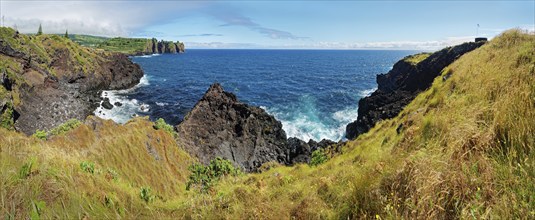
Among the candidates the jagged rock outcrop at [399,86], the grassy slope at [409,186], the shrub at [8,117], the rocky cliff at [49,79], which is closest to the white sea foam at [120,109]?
the rocky cliff at [49,79]

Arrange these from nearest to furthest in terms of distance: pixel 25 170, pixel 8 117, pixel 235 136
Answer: pixel 25 170 → pixel 235 136 → pixel 8 117

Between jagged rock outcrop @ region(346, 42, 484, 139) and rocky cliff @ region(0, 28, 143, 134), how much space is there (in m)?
52.0

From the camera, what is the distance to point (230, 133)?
38.7 metres

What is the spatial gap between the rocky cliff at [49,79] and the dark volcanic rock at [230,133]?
2722 centimetres

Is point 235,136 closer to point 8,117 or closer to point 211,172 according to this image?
point 211,172

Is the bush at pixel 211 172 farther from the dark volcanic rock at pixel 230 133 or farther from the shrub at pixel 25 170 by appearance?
the shrub at pixel 25 170

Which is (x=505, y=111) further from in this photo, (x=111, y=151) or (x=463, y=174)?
(x=111, y=151)

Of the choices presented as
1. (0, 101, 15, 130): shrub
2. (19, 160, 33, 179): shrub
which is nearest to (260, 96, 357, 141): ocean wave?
(0, 101, 15, 130): shrub

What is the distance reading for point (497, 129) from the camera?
19.7ft

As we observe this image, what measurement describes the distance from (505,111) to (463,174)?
2.47 m

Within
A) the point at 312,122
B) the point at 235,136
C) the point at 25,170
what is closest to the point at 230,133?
the point at 235,136

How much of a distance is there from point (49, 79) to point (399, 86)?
283 ft

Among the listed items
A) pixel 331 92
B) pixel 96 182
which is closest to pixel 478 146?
pixel 96 182

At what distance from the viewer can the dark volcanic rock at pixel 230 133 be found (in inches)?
1336
